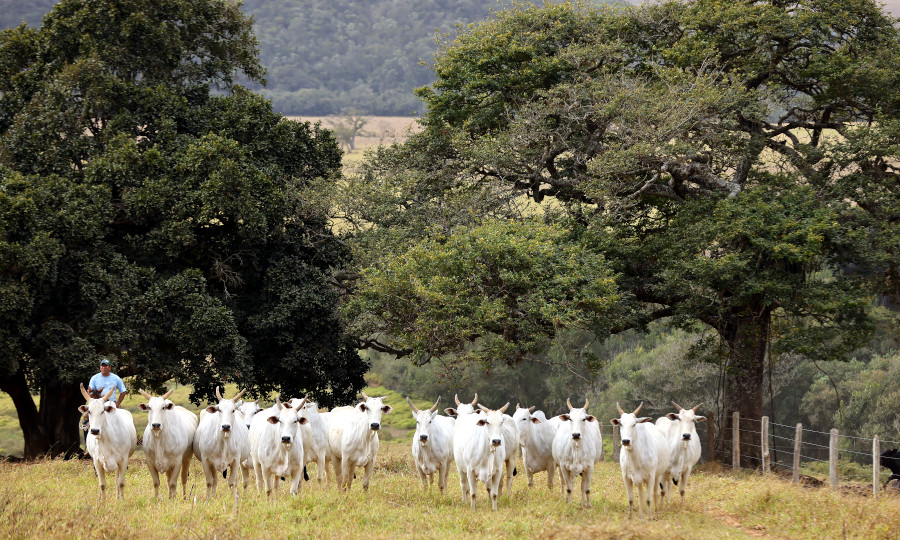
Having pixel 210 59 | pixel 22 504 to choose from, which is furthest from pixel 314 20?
pixel 22 504

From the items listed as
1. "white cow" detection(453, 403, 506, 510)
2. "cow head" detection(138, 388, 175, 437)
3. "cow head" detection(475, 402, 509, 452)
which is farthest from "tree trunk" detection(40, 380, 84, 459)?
"cow head" detection(475, 402, 509, 452)

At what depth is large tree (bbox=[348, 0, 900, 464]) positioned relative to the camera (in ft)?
70.9

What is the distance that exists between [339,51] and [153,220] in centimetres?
16543

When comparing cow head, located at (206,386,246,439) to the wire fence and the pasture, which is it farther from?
the wire fence

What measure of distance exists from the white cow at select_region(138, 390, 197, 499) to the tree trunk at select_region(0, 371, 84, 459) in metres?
9.78

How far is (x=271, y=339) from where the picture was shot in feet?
78.9

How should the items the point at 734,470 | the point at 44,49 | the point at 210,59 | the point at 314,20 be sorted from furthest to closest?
the point at 314,20
the point at 210,59
the point at 44,49
the point at 734,470

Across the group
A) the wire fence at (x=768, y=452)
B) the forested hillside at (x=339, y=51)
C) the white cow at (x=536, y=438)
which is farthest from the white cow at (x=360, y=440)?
the forested hillside at (x=339, y=51)

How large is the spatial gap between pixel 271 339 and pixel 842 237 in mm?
15087

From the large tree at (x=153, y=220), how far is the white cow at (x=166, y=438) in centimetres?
640

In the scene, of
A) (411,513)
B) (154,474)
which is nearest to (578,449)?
(411,513)

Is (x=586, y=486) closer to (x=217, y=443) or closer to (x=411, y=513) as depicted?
(x=411, y=513)

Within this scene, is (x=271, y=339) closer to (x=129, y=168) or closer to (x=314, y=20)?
(x=129, y=168)

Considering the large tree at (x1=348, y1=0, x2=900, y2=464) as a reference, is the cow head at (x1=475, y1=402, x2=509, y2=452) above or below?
below
